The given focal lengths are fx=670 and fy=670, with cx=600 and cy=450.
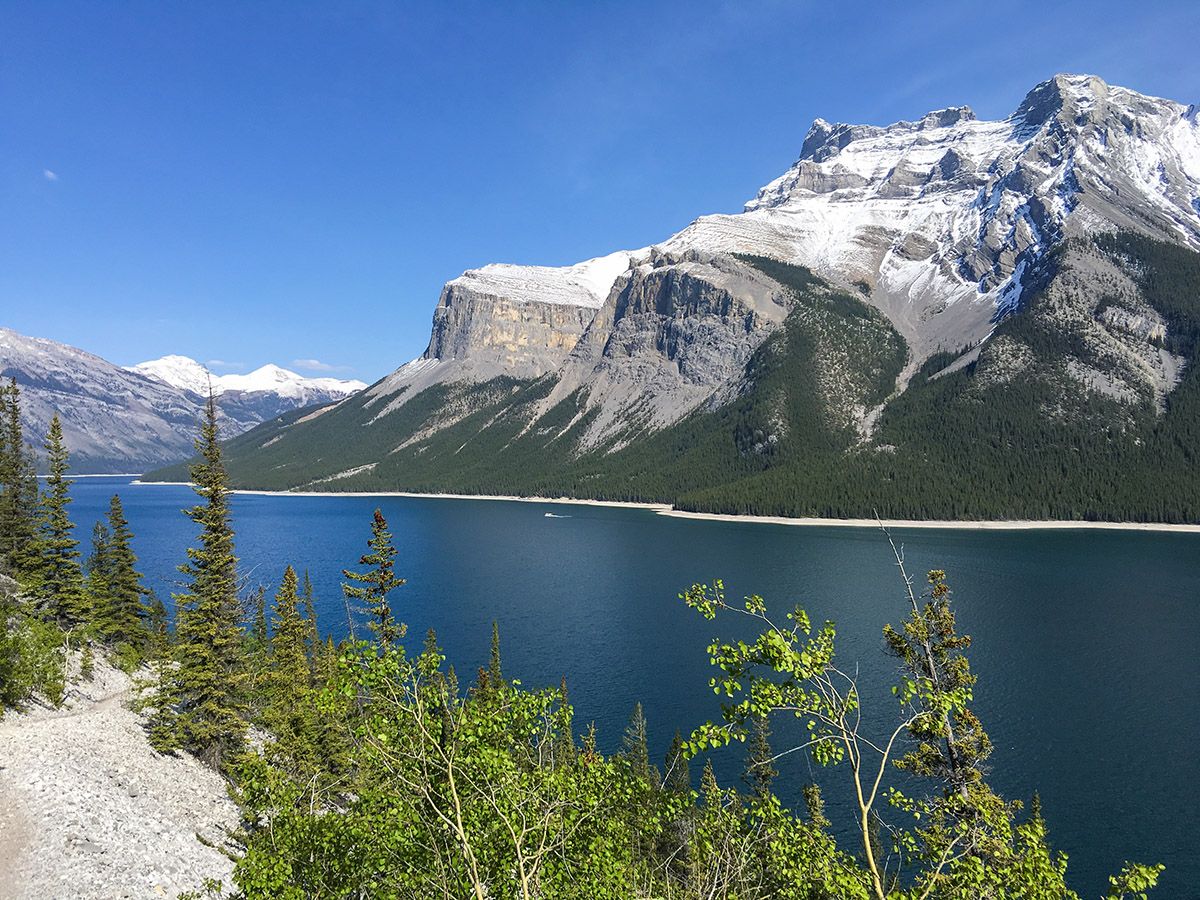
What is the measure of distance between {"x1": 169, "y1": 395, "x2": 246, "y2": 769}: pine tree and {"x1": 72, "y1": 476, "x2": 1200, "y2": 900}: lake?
565 cm

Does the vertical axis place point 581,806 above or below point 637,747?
above

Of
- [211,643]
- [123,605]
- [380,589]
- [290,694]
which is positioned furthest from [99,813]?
[123,605]

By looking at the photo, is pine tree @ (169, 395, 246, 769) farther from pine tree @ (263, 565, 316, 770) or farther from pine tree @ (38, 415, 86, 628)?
pine tree @ (38, 415, 86, 628)

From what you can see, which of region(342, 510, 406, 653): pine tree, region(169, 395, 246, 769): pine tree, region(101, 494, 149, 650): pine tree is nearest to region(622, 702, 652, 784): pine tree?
region(342, 510, 406, 653): pine tree

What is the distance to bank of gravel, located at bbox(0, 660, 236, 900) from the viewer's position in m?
19.1

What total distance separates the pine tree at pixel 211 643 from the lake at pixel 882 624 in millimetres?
5648

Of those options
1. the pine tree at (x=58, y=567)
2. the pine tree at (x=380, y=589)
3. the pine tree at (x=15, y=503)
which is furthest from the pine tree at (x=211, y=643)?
the pine tree at (x=15, y=503)

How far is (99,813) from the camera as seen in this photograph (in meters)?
22.5

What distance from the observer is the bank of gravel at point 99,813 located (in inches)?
753

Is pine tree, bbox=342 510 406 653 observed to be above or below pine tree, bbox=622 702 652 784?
above

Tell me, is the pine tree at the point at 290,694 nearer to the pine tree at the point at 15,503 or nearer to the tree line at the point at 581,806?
the tree line at the point at 581,806

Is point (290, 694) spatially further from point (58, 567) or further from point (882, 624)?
point (882, 624)

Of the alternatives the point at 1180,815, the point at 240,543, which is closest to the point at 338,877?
the point at 1180,815

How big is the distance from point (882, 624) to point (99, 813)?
7938cm
